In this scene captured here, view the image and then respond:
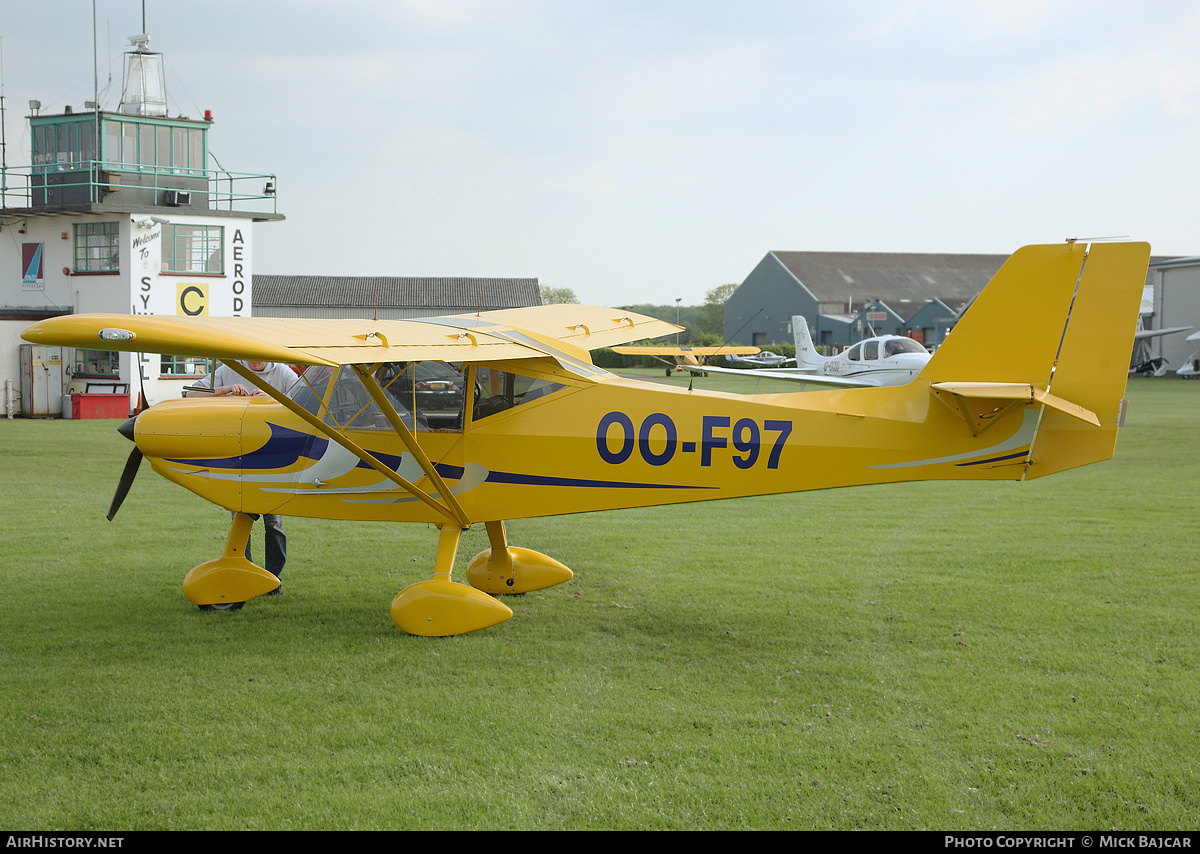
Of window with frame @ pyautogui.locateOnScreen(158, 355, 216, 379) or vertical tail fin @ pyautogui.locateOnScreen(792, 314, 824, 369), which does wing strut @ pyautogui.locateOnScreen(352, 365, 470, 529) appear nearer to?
window with frame @ pyautogui.locateOnScreen(158, 355, 216, 379)

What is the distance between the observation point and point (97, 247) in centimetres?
2388

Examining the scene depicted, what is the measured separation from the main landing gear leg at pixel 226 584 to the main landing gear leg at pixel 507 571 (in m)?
1.56

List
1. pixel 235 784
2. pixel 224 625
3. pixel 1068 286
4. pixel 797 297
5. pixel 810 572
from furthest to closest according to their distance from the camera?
pixel 797 297 → pixel 810 572 → pixel 224 625 → pixel 1068 286 → pixel 235 784

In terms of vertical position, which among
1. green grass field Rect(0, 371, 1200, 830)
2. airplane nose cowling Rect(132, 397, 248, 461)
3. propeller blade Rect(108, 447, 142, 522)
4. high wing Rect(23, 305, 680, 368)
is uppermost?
high wing Rect(23, 305, 680, 368)

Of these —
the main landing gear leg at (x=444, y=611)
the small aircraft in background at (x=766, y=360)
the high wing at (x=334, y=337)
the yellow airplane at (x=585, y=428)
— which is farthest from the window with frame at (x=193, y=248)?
the small aircraft in background at (x=766, y=360)

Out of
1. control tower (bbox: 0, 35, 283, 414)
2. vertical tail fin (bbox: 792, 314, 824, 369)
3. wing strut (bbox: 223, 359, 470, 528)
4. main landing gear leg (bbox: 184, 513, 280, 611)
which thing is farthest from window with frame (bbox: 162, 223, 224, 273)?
wing strut (bbox: 223, 359, 470, 528)

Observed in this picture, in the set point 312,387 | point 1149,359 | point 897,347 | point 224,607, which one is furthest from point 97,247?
point 1149,359

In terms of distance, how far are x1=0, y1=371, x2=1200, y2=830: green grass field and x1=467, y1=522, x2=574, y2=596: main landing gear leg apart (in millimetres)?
159

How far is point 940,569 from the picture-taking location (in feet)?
27.2

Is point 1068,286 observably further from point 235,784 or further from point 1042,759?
point 235,784

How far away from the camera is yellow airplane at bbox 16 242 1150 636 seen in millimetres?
5949
